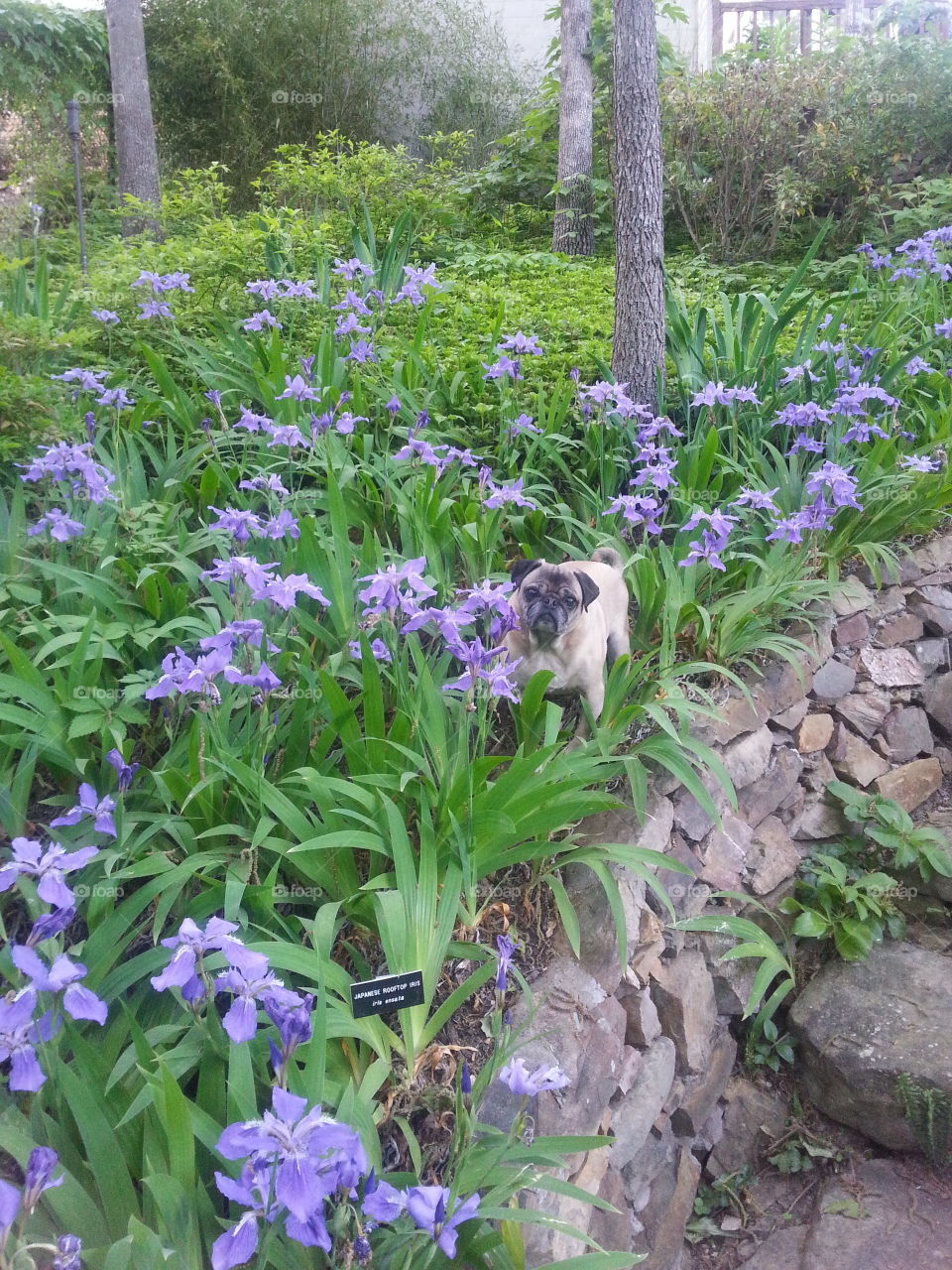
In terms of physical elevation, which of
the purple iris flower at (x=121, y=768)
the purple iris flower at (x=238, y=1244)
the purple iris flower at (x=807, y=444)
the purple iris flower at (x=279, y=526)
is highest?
the purple iris flower at (x=807, y=444)

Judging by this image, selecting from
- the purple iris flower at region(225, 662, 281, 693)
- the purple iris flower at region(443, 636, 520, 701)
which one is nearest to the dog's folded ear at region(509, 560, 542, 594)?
the purple iris flower at region(443, 636, 520, 701)

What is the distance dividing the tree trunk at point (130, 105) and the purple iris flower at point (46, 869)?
7141mm

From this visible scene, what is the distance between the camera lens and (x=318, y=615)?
2873 millimetres

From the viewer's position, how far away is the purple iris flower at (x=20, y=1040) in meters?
1.36

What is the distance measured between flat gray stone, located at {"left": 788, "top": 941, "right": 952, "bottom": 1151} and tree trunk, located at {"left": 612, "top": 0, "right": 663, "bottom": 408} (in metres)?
2.52

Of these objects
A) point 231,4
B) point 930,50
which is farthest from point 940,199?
point 231,4

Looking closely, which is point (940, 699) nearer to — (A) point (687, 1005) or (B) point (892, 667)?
(B) point (892, 667)

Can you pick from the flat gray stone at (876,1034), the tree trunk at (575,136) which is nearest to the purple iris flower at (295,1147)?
the flat gray stone at (876,1034)

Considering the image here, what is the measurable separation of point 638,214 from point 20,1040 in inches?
156

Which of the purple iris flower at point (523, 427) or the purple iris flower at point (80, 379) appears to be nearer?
the purple iris flower at point (80, 379)

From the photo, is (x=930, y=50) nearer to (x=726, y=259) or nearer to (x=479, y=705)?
(x=726, y=259)

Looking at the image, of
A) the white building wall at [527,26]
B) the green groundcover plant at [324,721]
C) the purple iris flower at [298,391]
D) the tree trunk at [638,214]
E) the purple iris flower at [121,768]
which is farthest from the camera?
the white building wall at [527,26]

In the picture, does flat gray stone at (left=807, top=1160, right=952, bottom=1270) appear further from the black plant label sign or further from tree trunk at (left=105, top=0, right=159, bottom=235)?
tree trunk at (left=105, top=0, right=159, bottom=235)

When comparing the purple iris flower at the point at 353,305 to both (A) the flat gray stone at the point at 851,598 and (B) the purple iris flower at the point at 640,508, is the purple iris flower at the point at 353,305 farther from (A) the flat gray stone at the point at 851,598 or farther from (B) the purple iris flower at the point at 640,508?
(A) the flat gray stone at the point at 851,598
